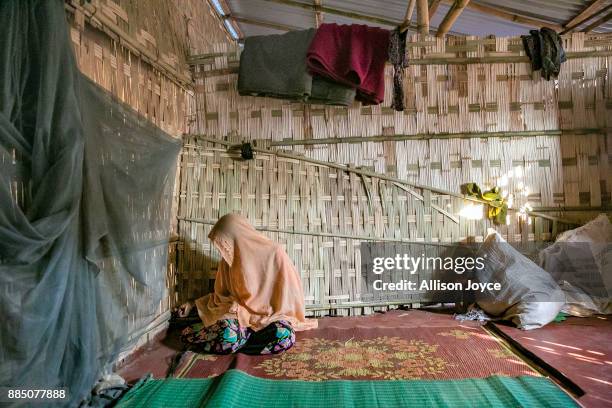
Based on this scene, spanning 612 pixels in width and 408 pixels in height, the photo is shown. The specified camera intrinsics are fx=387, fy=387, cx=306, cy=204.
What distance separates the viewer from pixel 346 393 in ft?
6.06

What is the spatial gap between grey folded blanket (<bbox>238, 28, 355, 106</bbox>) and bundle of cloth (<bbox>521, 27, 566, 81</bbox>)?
5.09 ft

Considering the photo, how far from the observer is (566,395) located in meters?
1.77

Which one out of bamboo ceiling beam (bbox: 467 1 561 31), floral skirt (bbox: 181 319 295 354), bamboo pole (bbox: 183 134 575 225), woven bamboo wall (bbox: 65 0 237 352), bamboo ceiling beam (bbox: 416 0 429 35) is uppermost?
bamboo ceiling beam (bbox: 467 1 561 31)

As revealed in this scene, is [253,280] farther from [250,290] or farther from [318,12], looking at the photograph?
[318,12]

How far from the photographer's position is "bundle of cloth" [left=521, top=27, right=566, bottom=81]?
10.6 feet

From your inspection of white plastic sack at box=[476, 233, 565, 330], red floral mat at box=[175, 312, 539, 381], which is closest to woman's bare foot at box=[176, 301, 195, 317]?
red floral mat at box=[175, 312, 539, 381]

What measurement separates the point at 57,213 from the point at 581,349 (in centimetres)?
286

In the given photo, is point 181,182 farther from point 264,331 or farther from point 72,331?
point 72,331

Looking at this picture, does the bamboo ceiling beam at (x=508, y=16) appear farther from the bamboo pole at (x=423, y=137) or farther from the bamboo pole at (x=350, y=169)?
the bamboo pole at (x=350, y=169)

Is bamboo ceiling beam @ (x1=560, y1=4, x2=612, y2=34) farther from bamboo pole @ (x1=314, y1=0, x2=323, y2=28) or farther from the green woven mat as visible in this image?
the green woven mat

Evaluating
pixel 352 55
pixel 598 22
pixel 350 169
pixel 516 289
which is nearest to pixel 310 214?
pixel 350 169

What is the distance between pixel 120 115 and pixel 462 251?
2790 millimetres

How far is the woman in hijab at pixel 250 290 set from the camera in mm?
2529

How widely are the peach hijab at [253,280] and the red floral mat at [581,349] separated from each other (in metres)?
1.50
